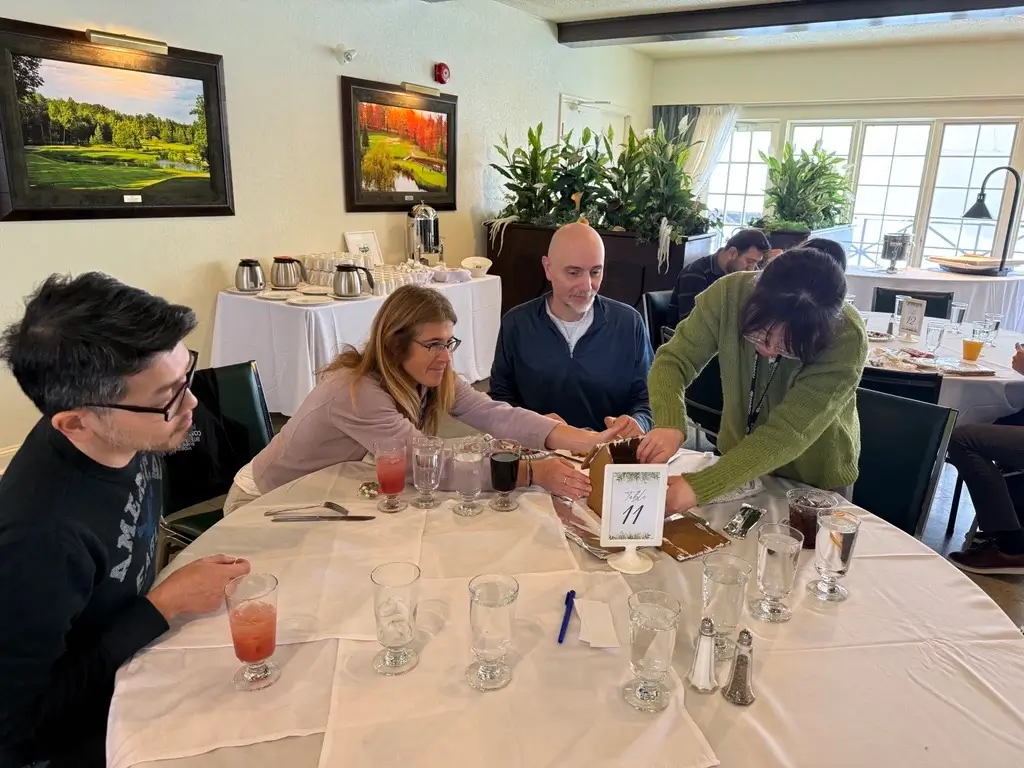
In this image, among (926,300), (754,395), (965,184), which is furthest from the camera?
(965,184)

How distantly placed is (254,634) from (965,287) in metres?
6.02

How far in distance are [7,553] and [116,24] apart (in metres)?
3.54

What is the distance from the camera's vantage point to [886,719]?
0.96m

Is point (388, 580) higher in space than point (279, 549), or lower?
higher

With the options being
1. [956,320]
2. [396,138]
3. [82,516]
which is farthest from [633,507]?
[396,138]

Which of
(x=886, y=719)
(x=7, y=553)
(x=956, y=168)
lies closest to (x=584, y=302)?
(x=886, y=719)

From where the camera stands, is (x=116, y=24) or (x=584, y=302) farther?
(x=116, y=24)

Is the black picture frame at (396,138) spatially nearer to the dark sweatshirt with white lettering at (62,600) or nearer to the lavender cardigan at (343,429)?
the lavender cardigan at (343,429)

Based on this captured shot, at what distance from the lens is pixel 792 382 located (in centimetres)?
172

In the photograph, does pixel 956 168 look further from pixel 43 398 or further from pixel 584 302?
pixel 43 398

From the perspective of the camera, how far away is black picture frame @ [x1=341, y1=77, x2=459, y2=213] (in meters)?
4.83

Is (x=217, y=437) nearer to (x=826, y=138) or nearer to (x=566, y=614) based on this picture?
(x=566, y=614)

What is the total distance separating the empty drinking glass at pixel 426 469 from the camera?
5.05ft

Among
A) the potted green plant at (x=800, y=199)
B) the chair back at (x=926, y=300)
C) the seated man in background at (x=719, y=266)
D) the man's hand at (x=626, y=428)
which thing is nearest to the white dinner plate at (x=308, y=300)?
the seated man in background at (x=719, y=266)
